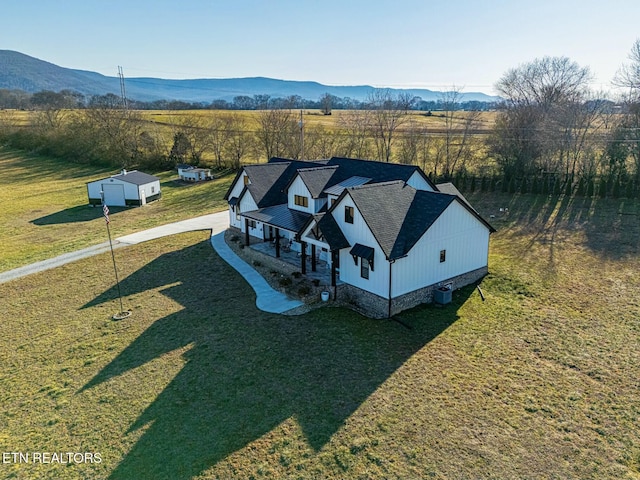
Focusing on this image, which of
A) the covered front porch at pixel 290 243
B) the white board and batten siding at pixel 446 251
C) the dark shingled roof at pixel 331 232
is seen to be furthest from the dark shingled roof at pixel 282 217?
the white board and batten siding at pixel 446 251

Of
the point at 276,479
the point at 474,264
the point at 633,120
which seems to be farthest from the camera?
the point at 633,120

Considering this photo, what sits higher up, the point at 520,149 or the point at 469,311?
the point at 520,149

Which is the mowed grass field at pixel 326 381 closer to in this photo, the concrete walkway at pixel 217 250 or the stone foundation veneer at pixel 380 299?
the stone foundation veneer at pixel 380 299

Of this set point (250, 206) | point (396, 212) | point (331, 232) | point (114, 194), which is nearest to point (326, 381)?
point (331, 232)

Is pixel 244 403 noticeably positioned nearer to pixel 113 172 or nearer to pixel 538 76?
pixel 538 76

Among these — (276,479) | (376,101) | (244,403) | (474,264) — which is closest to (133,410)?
(244,403)

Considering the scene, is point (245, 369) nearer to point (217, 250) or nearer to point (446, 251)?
point (446, 251)
